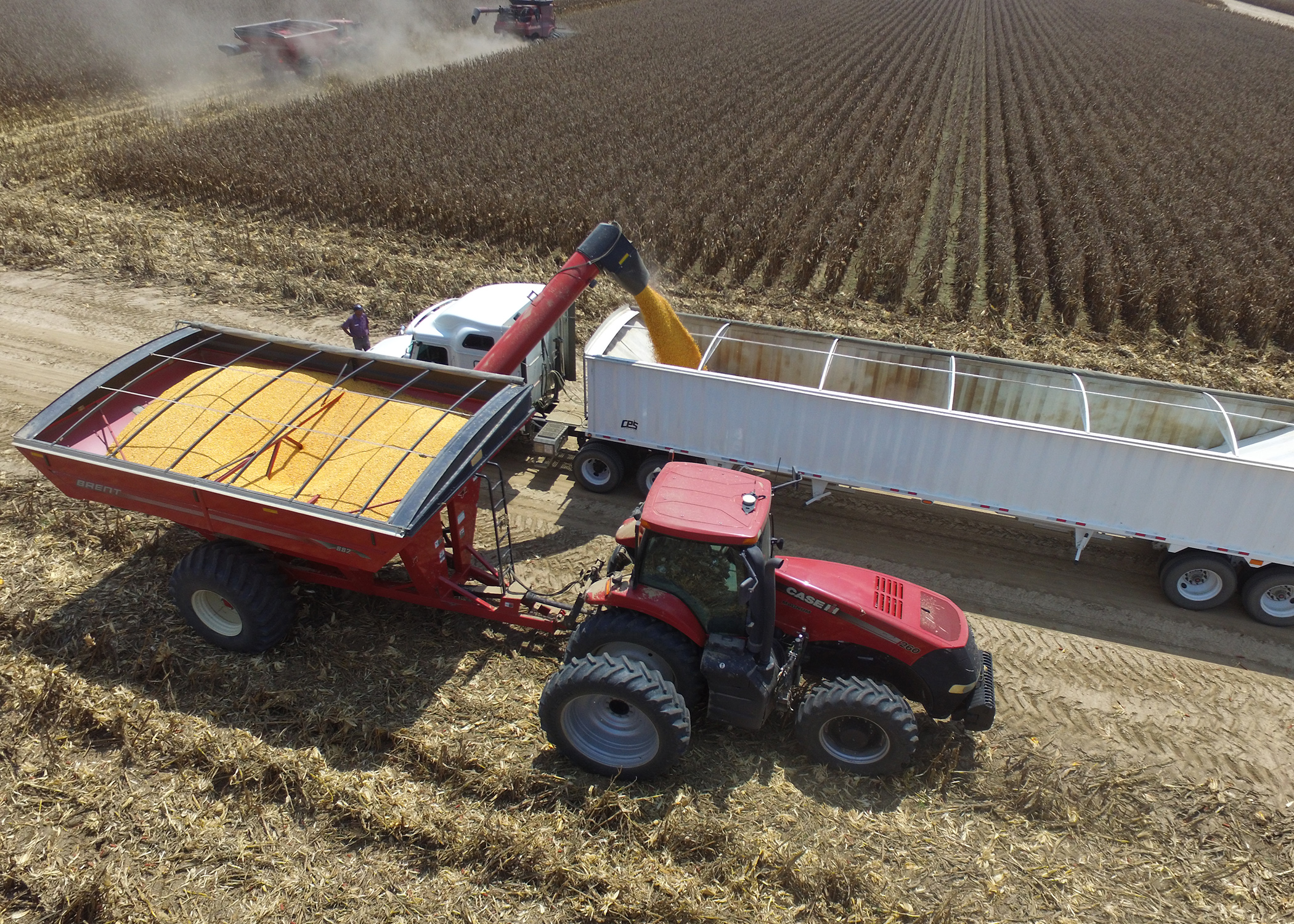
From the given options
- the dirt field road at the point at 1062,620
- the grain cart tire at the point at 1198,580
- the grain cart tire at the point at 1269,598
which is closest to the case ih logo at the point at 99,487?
the dirt field road at the point at 1062,620

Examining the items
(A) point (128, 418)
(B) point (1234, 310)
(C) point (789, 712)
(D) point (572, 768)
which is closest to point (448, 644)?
(D) point (572, 768)

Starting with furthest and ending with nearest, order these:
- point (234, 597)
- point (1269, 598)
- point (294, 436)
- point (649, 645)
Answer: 1. point (1269, 598)
2. point (294, 436)
3. point (234, 597)
4. point (649, 645)

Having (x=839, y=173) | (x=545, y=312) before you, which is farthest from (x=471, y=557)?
(x=839, y=173)

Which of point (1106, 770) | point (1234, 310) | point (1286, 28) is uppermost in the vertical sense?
point (1286, 28)

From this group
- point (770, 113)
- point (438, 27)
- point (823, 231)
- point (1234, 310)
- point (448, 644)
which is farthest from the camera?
point (438, 27)

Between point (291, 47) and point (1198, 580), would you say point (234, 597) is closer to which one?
point (1198, 580)

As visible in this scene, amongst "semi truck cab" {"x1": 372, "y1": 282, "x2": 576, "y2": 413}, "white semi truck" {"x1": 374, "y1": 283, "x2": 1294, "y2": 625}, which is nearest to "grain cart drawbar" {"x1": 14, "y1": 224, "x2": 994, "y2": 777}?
"semi truck cab" {"x1": 372, "y1": 282, "x2": 576, "y2": 413}

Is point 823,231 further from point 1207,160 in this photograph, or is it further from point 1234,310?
point 1207,160
